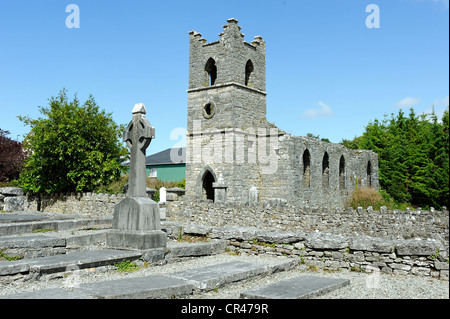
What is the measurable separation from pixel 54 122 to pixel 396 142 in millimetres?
30534

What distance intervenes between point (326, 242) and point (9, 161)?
68.5 ft

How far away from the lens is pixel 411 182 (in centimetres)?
2972

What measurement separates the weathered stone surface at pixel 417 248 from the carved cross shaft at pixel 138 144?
4.47m

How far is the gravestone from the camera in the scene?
6898 millimetres

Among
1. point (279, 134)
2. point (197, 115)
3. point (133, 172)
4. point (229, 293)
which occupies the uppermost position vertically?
point (197, 115)

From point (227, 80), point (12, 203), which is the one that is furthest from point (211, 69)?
point (12, 203)

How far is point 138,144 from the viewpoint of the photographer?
25.3ft

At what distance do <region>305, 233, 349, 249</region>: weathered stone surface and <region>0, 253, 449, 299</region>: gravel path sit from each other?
1.39 ft

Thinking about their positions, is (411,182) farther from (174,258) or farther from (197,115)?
(174,258)

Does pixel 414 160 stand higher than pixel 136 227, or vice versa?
pixel 414 160

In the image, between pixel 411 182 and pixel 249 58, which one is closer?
pixel 249 58

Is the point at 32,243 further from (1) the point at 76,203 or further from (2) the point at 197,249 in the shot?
(1) the point at 76,203

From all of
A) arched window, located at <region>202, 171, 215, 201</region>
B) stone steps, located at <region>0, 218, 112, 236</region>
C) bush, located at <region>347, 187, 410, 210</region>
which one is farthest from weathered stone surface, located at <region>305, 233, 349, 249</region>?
arched window, located at <region>202, 171, 215, 201</region>
